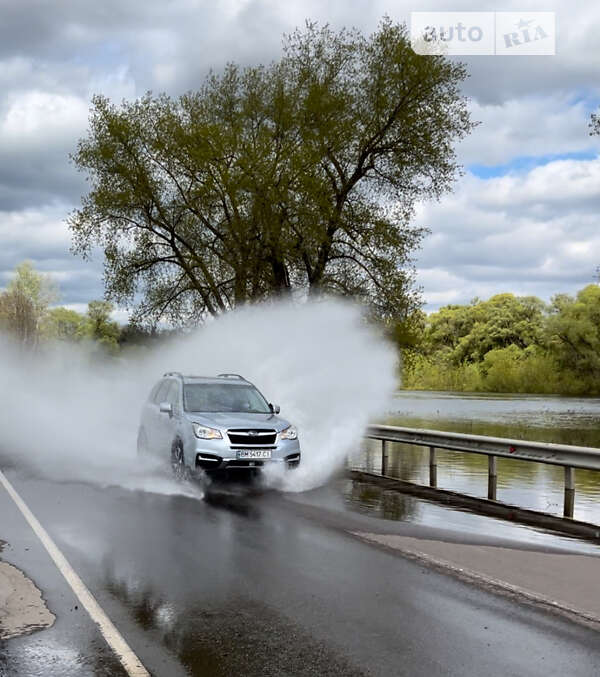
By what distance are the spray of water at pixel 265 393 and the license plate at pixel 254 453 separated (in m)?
0.72

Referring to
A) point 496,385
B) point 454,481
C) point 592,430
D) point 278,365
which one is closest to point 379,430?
point 454,481

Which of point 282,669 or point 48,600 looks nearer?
point 282,669

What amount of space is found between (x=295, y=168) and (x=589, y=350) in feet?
185

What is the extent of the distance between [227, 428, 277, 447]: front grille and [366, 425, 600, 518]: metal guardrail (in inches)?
123

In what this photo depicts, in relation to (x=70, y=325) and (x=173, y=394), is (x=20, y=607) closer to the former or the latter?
(x=173, y=394)

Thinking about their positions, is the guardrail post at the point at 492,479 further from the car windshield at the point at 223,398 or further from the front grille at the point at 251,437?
the car windshield at the point at 223,398

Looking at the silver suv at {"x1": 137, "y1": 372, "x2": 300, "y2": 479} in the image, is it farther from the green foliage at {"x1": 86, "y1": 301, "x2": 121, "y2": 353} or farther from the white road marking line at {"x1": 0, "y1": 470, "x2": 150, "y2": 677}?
the green foliage at {"x1": 86, "y1": 301, "x2": 121, "y2": 353}

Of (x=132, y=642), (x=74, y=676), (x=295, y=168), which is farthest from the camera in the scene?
(x=295, y=168)

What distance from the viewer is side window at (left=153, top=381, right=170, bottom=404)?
651 inches

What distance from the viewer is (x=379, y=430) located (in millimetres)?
17750

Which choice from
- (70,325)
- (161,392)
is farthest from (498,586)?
(70,325)

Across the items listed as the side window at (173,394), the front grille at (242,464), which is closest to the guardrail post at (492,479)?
the front grille at (242,464)

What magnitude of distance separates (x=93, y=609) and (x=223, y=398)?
9.19 metres

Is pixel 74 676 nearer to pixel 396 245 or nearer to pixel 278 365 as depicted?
pixel 278 365
